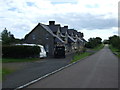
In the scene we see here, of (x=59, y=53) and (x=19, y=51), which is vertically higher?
(x=19, y=51)

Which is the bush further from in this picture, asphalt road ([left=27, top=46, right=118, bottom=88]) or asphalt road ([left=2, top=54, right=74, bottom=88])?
asphalt road ([left=27, top=46, right=118, bottom=88])

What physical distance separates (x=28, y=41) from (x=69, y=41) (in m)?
25.0

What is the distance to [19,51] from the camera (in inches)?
1437

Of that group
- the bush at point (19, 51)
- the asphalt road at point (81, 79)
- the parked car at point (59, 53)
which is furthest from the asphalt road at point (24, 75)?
the parked car at point (59, 53)

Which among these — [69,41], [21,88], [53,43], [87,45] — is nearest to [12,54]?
[53,43]

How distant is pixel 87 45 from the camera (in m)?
125

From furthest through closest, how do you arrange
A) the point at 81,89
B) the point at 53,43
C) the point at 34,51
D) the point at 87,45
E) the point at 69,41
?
1. the point at 87,45
2. the point at 69,41
3. the point at 53,43
4. the point at 34,51
5. the point at 81,89

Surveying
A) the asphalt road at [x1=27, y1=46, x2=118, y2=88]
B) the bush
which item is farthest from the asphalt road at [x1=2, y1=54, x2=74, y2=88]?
the bush

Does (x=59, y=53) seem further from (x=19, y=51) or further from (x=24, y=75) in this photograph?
(x=24, y=75)

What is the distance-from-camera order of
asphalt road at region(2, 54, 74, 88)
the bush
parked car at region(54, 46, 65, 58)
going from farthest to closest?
1. parked car at region(54, 46, 65, 58)
2. the bush
3. asphalt road at region(2, 54, 74, 88)

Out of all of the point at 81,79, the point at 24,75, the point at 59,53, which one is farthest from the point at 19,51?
the point at 81,79

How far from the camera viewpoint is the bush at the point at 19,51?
36.6 metres

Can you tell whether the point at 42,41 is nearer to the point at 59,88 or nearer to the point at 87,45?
the point at 59,88

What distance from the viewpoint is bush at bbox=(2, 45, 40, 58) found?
36.6m
